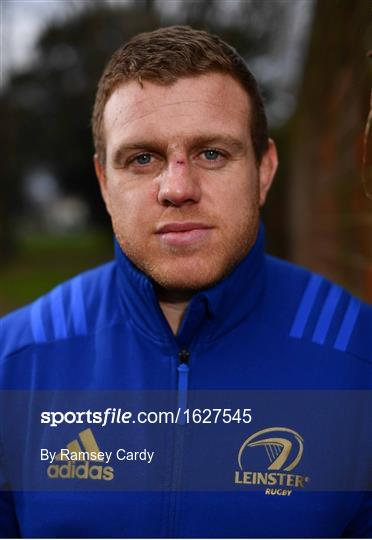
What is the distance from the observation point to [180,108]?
6.83 feet

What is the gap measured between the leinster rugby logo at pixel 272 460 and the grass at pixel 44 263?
31.0ft

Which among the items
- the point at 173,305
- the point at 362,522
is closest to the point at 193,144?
the point at 173,305

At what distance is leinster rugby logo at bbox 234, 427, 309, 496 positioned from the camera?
6.50 feet

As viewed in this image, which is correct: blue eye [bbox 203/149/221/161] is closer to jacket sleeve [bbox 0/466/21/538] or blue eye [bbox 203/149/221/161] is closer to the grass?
jacket sleeve [bbox 0/466/21/538]

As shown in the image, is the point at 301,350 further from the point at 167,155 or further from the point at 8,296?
the point at 8,296

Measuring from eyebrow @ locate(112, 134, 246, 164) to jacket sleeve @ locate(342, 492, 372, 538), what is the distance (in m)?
1.14

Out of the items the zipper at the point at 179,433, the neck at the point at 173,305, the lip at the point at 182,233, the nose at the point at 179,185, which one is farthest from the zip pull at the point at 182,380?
the nose at the point at 179,185

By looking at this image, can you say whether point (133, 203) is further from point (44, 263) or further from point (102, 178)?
point (44, 263)

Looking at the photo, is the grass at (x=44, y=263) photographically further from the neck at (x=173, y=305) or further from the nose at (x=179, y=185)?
→ the nose at (x=179, y=185)

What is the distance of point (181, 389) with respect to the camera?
6.77ft

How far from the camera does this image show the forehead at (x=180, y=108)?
2.08m

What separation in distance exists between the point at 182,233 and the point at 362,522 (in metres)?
1.02

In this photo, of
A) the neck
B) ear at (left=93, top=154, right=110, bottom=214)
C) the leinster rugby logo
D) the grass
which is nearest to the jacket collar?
the neck

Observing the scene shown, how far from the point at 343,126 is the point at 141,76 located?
2349mm
